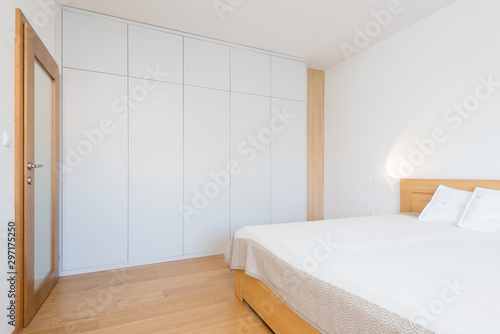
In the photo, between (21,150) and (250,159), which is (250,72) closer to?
(250,159)

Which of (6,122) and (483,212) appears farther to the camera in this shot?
(483,212)

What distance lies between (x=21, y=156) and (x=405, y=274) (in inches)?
86.0

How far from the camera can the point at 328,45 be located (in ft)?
10.8

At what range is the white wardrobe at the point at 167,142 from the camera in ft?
8.43

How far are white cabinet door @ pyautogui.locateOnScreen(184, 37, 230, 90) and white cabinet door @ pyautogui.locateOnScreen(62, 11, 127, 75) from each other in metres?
0.67

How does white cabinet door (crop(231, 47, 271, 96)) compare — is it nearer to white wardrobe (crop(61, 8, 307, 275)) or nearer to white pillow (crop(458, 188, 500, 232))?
white wardrobe (crop(61, 8, 307, 275))

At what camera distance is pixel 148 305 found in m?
1.95

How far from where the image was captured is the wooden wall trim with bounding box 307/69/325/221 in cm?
395

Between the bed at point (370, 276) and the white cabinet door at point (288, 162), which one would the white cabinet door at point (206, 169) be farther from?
the bed at point (370, 276)

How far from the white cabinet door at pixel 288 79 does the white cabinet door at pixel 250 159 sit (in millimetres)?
247

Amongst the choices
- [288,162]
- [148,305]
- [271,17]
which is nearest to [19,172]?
[148,305]

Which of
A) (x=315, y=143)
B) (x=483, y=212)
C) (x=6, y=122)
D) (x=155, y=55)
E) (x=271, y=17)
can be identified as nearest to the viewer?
(x=6, y=122)

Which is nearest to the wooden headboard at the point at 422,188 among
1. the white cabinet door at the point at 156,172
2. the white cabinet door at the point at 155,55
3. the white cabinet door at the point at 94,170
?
the white cabinet door at the point at 156,172

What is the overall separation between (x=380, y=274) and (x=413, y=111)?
7.52 ft
